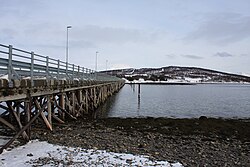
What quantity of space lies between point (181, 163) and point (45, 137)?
6.20 meters

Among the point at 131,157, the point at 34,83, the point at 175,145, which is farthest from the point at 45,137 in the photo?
the point at 175,145

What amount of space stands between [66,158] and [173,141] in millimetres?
6179

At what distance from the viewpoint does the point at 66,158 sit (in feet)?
30.3

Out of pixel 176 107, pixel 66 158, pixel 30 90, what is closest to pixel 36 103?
pixel 30 90

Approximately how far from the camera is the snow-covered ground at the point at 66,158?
28.5 feet

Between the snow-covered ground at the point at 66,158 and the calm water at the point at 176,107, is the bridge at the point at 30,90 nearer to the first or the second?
the snow-covered ground at the point at 66,158

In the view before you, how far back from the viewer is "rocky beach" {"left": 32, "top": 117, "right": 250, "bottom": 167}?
10520 mm

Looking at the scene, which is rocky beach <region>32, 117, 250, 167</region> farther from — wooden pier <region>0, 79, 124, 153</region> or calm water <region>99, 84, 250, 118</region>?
calm water <region>99, 84, 250, 118</region>

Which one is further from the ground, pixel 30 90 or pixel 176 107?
pixel 30 90

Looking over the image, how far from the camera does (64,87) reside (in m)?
17.6

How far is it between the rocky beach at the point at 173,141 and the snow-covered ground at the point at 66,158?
69cm

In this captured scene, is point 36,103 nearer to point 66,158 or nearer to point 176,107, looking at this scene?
point 66,158

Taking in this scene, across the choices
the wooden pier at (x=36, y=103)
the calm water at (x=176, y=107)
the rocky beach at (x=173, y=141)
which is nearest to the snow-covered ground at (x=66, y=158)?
the rocky beach at (x=173, y=141)

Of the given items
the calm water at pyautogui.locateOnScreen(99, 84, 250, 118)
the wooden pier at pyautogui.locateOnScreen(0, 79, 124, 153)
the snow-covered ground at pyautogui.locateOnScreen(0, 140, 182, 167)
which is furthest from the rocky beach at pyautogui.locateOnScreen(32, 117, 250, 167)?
the calm water at pyautogui.locateOnScreen(99, 84, 250, 118)
